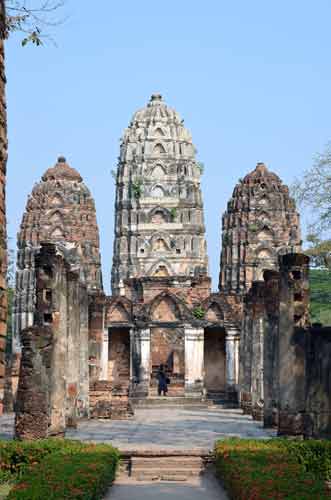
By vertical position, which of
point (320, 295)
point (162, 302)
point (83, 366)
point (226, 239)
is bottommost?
point (83, 366)

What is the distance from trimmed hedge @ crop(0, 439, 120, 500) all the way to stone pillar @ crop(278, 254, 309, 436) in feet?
19.0

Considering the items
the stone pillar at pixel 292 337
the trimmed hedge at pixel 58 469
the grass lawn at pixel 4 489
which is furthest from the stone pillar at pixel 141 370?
the grass lawn at pixel 4 489

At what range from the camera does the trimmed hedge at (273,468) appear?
11.7 metres

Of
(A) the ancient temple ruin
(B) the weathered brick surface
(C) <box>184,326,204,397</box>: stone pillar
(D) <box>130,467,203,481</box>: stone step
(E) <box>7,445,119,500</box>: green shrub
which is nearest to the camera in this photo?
(E) <box>7,445,119,500</box>: green shrub

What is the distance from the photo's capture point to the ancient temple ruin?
20922 mm

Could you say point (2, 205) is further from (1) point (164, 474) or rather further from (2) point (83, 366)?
(2) point (83, 366)

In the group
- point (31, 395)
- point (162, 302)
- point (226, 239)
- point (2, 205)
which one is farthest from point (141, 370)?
point (2, 205)

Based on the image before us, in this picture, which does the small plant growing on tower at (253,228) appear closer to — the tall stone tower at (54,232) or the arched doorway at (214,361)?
the tall stone tower at (54,232)

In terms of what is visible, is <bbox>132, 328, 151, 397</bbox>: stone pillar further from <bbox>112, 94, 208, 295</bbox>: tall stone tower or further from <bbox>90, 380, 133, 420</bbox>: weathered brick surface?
<bbox>112, 94, 208, 295</bbox>: tall stone tower

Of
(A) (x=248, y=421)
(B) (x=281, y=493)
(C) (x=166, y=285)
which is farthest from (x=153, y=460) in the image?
(C) (x=166, y=285)

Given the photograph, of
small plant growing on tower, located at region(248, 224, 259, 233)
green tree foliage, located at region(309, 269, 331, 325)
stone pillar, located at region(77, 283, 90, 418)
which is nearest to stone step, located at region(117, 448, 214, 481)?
stone pillar, located at region(77, 283, 90, 418)

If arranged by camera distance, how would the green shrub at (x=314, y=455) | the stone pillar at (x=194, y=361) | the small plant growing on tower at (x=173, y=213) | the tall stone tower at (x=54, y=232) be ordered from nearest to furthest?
the green shrub at (x=314, y=455)
the stone pillar at (x=194, y=361)
the tall stone tower at (x=54, y=232)
the small plant growing on tower at (x=173, y=213)

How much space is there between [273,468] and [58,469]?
8.14 feet

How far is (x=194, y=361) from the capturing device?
138ft
